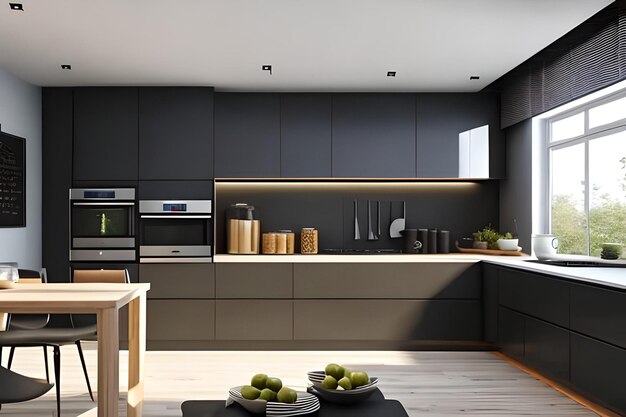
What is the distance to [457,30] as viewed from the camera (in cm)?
415

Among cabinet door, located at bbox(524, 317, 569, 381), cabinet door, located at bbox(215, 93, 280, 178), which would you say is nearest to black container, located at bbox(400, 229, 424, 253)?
cabinet door, located at bbox(215, 93, 280, 178)

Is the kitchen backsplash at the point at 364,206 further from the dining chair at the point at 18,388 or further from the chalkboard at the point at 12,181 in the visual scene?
the dining chair at the point at 18,388

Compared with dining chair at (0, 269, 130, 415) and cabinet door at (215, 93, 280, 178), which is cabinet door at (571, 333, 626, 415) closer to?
dining chair at (0, 269, 130, 415)

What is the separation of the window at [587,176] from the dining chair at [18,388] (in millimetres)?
3905

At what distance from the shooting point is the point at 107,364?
8.89 feet

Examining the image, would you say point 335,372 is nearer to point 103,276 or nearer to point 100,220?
point 103,276

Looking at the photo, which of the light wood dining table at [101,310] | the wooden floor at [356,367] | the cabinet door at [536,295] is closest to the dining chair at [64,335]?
the wooden floor at [356,367]

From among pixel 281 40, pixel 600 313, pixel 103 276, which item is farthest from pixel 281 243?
pixel 600 313

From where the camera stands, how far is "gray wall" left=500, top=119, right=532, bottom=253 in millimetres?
5684

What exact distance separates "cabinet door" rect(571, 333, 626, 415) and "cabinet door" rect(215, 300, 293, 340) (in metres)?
2.47

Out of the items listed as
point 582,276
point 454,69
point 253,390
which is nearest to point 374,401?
point 253,390

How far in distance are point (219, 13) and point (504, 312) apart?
3.13 metres

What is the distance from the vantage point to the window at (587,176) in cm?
462

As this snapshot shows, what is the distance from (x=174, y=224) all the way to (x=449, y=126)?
267 cm
